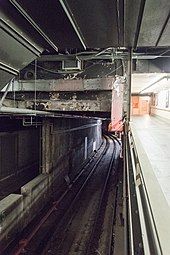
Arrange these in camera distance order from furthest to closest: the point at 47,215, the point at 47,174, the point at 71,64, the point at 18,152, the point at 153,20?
the point at 47,174
the point at 18,152
the point at 47,215
the point at 71,64
the point at 153,20

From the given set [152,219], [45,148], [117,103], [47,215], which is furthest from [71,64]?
[152,219]

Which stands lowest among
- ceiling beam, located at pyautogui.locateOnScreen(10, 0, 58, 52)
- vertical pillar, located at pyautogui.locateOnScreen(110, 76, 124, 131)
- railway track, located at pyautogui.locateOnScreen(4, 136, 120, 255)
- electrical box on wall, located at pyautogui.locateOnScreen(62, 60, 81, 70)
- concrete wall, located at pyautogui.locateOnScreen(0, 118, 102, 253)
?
railway track, located at pyautogui.locateOnScreen(4, 136, 120, 255)

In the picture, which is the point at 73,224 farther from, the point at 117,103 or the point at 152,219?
the point at 152,219

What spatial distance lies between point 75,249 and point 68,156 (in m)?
4.41

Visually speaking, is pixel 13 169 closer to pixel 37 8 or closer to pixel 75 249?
pixel 75 249

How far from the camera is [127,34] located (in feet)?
8.88

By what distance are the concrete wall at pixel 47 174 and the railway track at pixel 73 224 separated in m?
0.29

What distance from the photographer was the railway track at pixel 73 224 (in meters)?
4.69

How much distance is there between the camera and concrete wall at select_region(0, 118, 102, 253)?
4.83 metres

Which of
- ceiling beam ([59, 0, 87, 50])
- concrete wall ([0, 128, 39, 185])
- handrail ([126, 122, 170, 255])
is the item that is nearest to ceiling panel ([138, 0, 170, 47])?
ceiling beam ([59, 0, 87, 50])

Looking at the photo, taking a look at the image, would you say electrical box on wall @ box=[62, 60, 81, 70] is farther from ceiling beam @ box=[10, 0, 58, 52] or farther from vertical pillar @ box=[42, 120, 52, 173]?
ceiling beam @ box=[10, 0, 58, 52]

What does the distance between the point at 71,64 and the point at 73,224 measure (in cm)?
350

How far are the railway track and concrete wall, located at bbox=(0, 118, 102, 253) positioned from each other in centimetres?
29

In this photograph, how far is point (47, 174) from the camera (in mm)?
6906
